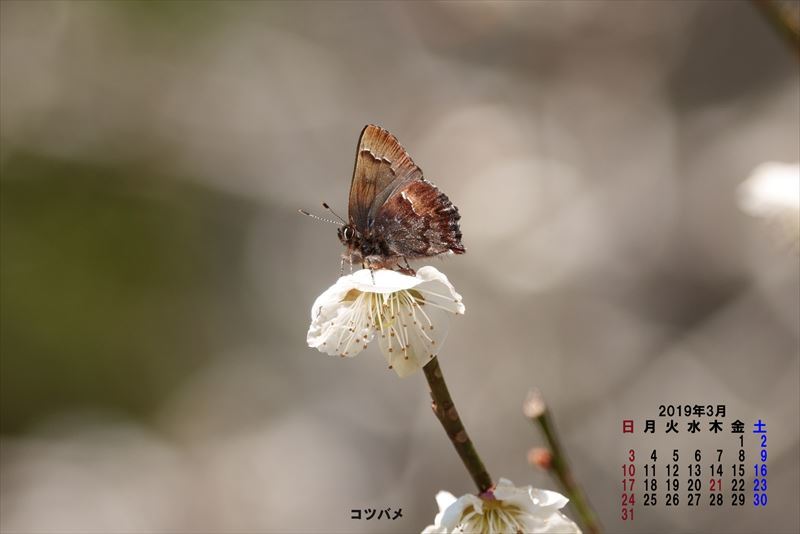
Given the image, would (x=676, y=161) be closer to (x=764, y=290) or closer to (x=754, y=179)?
(x=764, y=290)

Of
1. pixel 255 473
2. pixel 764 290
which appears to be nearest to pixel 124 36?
pixel 255 473

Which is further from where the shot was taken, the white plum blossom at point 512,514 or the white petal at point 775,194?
the white petal at point 775,194

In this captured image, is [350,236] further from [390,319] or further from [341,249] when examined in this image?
[341,249]

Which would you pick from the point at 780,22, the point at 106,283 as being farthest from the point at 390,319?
the point at 106,283

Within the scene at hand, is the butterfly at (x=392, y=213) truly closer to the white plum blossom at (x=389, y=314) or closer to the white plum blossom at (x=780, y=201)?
the white plum blossom at (x=389, y=314)

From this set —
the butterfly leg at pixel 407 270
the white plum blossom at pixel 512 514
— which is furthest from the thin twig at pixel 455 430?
the butterfly leg at pixel 407 270
